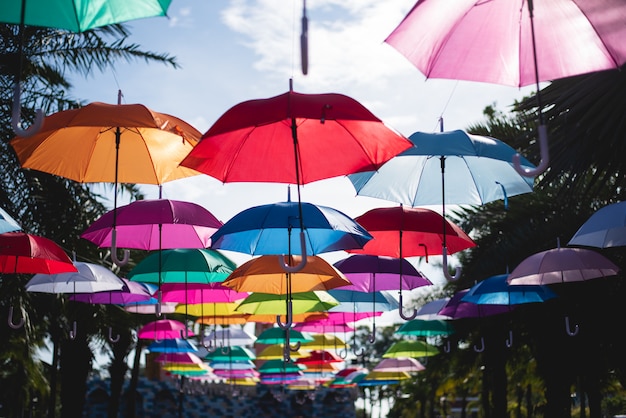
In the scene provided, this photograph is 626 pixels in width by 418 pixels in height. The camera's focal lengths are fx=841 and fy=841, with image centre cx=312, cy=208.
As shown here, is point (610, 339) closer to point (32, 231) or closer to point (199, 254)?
point (199, 254)

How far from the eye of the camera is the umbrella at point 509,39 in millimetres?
5148

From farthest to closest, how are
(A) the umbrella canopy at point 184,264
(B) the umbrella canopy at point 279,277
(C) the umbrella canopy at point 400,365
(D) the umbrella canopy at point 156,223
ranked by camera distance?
1. (C) the umbrella canopy at point 400,365
2. (A) the umbrella canopy at point 184,264
3. (B) the umbrella canopy at point 279,277
4. (D) the umbrella canopy at point 156,223

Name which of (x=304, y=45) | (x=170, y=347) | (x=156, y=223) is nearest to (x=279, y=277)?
(x=156, y=223)

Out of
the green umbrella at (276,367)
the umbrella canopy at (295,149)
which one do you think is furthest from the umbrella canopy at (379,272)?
the green umbrella at (276,367)

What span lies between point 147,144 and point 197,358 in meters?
20.1

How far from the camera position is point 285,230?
33.8ft

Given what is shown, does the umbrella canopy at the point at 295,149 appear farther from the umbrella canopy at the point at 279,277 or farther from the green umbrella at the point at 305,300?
the green umbrella at the point at 305,300

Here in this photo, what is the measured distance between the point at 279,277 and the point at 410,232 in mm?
2653

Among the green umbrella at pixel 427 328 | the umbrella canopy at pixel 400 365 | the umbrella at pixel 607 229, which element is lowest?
the umbrella canopy at pixel 400 365

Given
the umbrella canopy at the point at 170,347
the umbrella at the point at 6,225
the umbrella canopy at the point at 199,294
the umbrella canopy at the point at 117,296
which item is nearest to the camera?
the umbrella at the point at 6,225

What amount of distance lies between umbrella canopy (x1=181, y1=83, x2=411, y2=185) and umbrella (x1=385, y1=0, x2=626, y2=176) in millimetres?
991

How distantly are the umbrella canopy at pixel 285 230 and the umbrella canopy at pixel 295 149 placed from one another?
2.44 feet

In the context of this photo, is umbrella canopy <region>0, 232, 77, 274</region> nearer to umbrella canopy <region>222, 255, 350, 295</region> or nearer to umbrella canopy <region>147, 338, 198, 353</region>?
umbrella canopy <region>222, 255, 350, 295</region>

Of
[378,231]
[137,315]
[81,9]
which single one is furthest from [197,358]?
[81,9]
